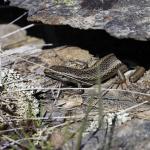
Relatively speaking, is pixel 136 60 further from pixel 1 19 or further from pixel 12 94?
pixel 1 19

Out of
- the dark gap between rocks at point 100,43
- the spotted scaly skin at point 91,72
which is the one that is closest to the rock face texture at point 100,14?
the dark gap between rocks at point 100,43

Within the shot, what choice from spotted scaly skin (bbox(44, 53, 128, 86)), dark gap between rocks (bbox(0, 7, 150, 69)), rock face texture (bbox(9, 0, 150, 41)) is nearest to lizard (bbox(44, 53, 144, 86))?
spotted scaly skin (bbox(44, 53, 128, 86))

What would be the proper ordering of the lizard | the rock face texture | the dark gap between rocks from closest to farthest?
the rock face texture
the lizard
the dark gap between rocks

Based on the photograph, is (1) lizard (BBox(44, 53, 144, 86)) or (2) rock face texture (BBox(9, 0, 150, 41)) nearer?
(2) rock face texture (BBox(9, 0, 150, 41))

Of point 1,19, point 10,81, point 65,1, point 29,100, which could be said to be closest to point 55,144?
point 29,100

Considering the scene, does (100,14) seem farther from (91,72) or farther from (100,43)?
(100,43)

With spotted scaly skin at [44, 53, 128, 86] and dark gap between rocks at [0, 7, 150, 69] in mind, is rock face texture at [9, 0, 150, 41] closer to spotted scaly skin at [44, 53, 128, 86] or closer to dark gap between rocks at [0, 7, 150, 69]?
dark gap between rocks at [0, 7, 150, 69]

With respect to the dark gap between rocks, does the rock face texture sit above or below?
above
